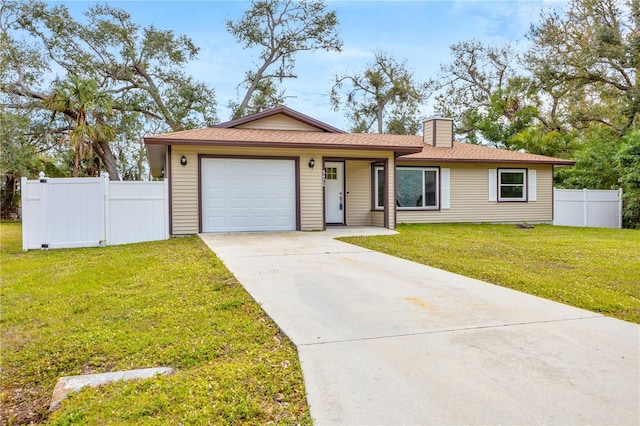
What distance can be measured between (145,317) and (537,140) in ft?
69.5

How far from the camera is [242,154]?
1122 centimetres

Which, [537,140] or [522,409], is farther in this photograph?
[537,140]

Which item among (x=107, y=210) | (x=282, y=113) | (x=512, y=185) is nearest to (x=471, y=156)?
(x=512, y=185)

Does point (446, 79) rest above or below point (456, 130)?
above

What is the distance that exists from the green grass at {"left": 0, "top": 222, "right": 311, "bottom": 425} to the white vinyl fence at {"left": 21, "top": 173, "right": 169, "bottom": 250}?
3152mm

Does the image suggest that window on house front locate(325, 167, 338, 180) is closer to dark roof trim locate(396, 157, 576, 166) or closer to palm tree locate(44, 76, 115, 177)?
dark roof trim locate(396, 157, 576, 166)

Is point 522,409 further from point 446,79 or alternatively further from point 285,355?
point 446,79

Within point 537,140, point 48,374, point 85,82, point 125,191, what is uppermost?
point 85,82

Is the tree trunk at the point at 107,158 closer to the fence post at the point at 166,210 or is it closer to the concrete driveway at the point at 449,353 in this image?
the fence post at the point at 166,210

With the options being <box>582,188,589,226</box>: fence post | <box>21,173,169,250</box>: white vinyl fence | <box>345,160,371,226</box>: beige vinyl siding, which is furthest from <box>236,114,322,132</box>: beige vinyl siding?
<box>582,188,589,226</box>: fence post

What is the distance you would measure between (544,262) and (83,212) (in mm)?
9077

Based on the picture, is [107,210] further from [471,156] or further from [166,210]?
[471,156]

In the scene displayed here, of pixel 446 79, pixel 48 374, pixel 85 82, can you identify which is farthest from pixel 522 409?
pixel 446 79

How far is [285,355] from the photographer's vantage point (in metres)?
3.01
